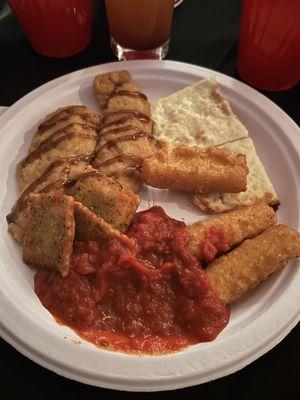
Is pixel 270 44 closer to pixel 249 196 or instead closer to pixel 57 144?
pixel 249 196

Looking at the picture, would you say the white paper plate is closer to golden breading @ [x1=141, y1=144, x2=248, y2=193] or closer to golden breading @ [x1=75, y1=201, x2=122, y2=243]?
golden breading @ [x1=141, y1=144, x2=248, y2=193]

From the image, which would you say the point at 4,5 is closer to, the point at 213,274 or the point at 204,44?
the point at 204,44

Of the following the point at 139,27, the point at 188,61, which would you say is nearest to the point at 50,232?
the point at 139,27

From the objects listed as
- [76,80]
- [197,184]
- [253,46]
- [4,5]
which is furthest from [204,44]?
[4,5]

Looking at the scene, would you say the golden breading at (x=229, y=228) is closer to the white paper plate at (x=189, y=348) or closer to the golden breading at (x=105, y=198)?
the white paper plate at (x=189, y=348)

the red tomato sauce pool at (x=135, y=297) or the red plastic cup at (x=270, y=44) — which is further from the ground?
the red plastic cup at (x=270, y=44)

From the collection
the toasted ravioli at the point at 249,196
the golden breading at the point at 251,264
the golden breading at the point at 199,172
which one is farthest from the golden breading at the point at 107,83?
the golden breading at the point at 251,264

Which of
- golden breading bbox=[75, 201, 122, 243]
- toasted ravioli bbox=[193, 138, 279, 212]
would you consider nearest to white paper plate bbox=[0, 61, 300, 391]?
toasted ravioli bbox=[193, 138, 279, 212]
